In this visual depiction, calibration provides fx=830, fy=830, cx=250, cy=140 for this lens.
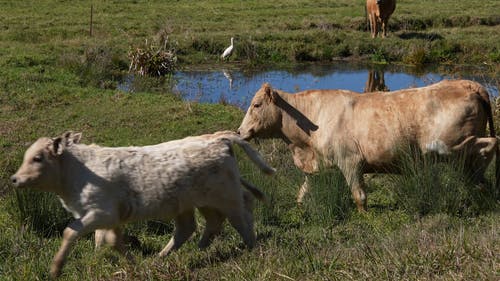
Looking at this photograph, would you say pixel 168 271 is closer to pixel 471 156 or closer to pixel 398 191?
pixel 398 191

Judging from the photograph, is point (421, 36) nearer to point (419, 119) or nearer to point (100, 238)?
point (419, 119)

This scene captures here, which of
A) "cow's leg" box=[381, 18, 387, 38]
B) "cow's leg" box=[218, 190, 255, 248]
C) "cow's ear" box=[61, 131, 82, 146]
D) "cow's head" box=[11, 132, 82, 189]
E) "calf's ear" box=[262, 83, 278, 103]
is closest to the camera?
"cow's head" box=[11, 132, 82, 189]

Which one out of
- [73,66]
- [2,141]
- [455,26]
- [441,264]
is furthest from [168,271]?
[455,26]

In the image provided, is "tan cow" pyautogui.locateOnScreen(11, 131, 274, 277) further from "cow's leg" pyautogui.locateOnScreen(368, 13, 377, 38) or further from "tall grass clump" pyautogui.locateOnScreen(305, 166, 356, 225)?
"cow's leg" pyautogui.locateOnScreen(368, 13, 377, 38)

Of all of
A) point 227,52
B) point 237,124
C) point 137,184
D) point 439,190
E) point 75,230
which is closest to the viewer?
point 75,230

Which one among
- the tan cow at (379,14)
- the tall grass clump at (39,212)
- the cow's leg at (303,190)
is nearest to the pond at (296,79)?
the tan cow at (379,14)

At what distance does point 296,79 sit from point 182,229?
1489 centimetres

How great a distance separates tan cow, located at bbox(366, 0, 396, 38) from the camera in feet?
90.9

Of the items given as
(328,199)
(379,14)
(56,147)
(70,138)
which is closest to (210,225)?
(328,199)

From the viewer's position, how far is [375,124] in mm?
9273

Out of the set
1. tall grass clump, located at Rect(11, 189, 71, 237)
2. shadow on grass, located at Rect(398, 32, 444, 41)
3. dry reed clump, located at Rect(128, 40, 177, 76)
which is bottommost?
dry reed clump, located at Rect(128, 40, 177, 76)

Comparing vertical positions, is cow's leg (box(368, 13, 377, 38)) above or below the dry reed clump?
above

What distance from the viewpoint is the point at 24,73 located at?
1820 cm

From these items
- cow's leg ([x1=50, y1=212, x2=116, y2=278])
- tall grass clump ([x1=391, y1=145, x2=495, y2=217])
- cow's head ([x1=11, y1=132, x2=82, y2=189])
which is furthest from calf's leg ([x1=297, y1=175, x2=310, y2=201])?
cow's head ([x1=11, y1=132, x2=82, y2=189])
